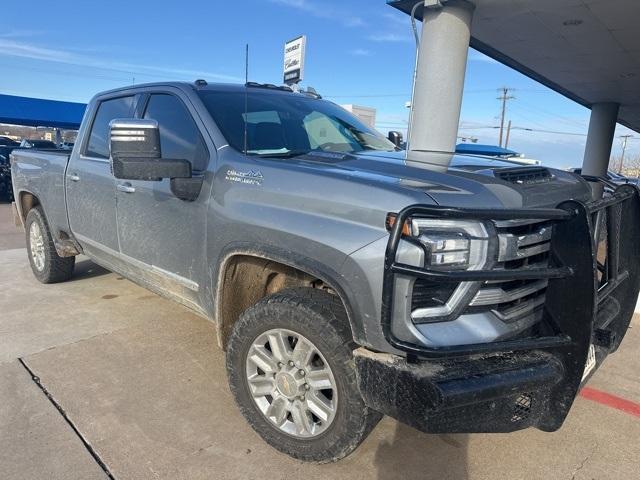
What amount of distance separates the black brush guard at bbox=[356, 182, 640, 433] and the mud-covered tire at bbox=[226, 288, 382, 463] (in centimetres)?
15

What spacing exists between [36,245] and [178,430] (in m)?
3.81

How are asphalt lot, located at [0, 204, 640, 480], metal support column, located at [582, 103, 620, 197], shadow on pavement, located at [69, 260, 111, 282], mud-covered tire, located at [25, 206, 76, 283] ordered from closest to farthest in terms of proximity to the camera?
asphalt lot, located at [0, 204, 640, 480] < mud-covered tire, located at [25, 206, 76, 283] < shadow on pavement, located at [69, 260, 111, 282] < metal support column, located at [582, 103, 620, 197]

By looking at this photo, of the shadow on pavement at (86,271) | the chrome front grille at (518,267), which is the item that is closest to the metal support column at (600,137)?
the shadow on pavement at (86,271)

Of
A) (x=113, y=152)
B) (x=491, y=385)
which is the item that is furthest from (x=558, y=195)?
(x=113, y=152)

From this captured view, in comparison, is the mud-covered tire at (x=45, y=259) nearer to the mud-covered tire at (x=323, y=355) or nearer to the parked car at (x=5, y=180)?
the mud-covered tire at (x=323, y=355)

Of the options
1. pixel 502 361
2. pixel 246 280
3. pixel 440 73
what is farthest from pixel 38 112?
pixel 502 361

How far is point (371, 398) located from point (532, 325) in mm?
856

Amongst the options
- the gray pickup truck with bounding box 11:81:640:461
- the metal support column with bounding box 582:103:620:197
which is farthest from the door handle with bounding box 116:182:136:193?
the metal support column with bounding box 582:103:620:197

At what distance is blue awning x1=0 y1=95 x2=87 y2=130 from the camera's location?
Result: 23.5 meters

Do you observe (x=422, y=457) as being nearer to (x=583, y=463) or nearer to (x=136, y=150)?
(x=583, y=463)

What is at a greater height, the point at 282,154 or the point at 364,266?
the point at 282,154

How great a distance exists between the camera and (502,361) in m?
2.13

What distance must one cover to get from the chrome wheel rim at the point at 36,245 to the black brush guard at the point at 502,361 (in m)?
4.69

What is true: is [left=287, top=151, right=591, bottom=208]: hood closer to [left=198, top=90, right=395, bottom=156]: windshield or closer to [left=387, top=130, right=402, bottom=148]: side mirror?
[left=198, top=90, right=395, bottom=156]: windshield
